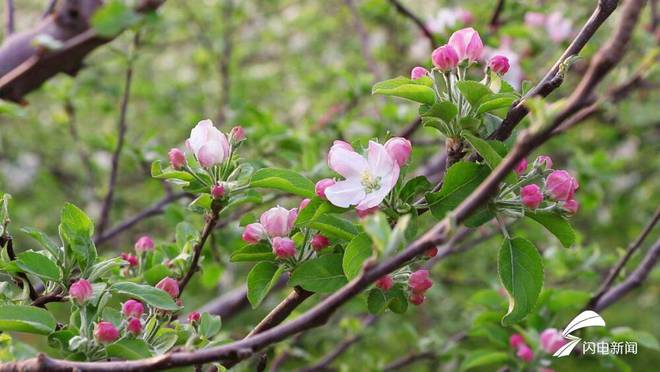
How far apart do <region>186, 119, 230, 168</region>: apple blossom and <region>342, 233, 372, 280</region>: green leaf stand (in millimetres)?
254

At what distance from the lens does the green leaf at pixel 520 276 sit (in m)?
0.94

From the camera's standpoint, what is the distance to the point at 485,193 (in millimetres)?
651

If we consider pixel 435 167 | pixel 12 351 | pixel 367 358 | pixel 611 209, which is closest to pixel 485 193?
pixel 12 351

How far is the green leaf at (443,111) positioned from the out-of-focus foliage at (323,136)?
698 mm

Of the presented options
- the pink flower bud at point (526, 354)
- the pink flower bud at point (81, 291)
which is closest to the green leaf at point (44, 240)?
the pink flower bud at point (81, 291)

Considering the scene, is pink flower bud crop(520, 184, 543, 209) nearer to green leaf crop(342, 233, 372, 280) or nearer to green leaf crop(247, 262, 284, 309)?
green leaf crop(342, 233, 372, 280)

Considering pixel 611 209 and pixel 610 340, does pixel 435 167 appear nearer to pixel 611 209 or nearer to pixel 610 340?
pixel 610 340

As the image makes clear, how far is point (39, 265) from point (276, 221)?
1.09 ft

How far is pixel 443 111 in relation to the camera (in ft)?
2.99

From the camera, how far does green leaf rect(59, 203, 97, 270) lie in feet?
3.35

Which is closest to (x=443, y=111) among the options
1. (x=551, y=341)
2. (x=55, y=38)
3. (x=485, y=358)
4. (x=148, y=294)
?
(x=148, y=294)

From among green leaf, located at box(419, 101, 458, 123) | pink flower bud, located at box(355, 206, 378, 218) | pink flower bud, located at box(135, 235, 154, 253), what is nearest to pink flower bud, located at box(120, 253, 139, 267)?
pink flower bud, located at box(135, 235, 154, 253)

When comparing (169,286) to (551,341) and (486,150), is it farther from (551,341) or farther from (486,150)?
(551,341)

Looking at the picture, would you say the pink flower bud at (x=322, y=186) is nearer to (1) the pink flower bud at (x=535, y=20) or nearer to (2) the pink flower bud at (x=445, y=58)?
(2) the pink flower bud at (x=445, y=58)
